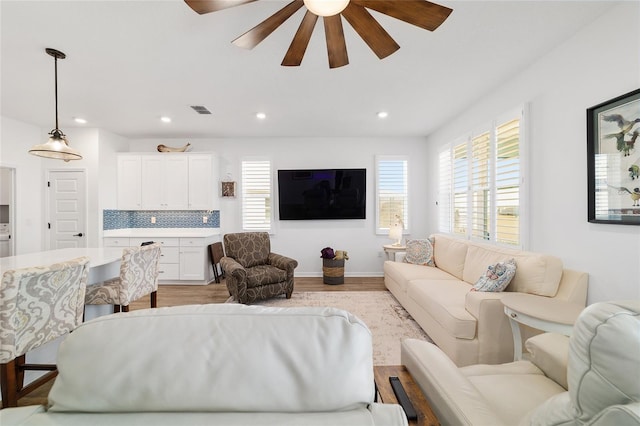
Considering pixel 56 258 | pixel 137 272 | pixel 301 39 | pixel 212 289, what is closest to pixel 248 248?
pixel 212 289

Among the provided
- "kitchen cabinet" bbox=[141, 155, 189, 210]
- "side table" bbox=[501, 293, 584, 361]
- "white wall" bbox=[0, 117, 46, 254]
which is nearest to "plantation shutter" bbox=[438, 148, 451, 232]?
"side table" bbox=[501, 293, 584, 361]

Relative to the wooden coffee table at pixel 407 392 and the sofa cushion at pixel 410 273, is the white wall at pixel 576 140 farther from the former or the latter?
the wooden coffee table at pixel 407 392

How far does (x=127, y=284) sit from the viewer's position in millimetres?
2373

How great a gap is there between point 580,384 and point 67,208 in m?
6.39

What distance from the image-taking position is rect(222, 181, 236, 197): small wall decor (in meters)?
5.16

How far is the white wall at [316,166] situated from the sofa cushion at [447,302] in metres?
2.06

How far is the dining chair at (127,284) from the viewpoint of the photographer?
2355 millimetres

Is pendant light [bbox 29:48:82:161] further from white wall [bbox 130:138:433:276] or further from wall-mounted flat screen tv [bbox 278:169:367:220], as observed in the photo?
wall-mounted flat screen tv [bbox 278:169:367:220]

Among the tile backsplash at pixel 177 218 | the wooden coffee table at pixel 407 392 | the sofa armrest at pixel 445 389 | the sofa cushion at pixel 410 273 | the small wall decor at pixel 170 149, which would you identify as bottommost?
the sofa cushion at pixel 410 273

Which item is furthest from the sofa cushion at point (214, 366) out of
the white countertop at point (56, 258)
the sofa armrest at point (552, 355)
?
the white countertop at point (56, 258)

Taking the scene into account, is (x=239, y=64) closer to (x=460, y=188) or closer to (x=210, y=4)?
(x=210, y=4)

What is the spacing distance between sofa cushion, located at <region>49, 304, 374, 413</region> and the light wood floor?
3417 millimetres

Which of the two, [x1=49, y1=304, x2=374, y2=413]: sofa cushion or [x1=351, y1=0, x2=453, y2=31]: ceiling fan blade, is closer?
[x1=49, y1=304, x2=374, y2=413]: sofa cushion

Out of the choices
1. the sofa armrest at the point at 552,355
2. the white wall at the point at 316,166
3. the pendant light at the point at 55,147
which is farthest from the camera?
the white wall at the point at 316,166
